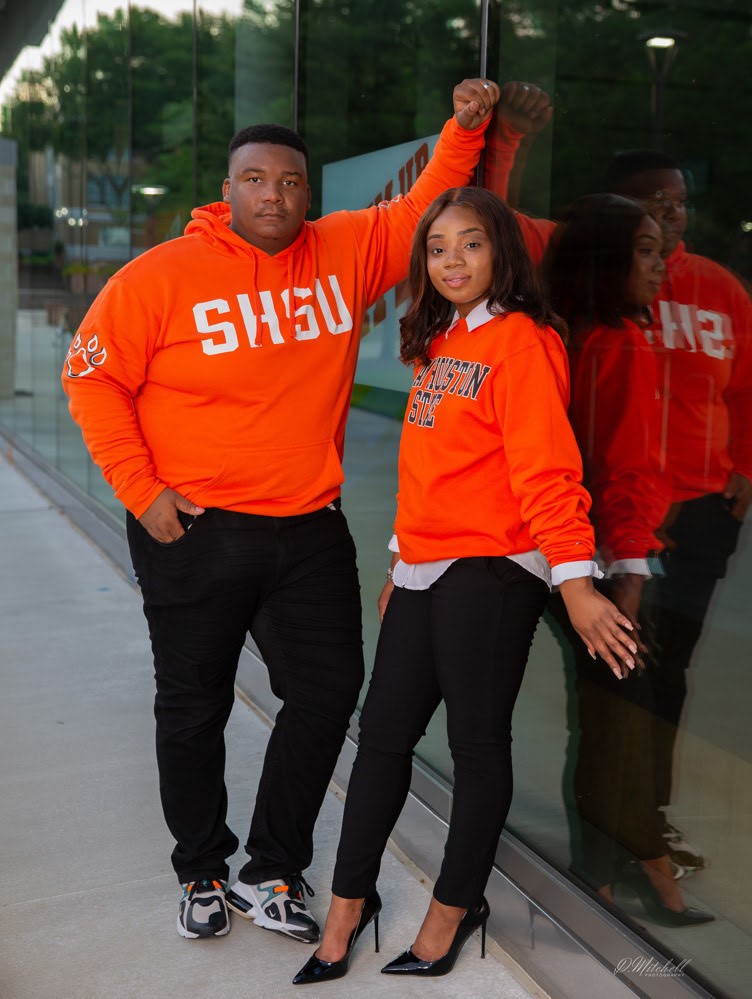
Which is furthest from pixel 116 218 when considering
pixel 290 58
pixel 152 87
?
pixel 290 58

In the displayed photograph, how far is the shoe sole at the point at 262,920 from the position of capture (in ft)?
8.41

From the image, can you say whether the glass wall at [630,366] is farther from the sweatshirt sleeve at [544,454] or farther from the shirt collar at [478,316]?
the shirt collar at [478,316]

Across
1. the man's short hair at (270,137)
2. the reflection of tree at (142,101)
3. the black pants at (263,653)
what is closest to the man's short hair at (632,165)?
the man's short hair at (270,137)

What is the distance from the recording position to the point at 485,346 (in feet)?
7.08

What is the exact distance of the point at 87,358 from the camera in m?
2.43

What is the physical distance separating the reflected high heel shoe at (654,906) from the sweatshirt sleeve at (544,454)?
0.77m

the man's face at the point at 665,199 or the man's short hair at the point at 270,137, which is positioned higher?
the man's short hair at the point at 270,137

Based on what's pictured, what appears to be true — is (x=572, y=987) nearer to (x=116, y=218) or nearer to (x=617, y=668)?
(x=617, y=668)

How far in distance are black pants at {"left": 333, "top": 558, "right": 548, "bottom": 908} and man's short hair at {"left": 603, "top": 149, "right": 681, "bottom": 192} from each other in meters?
0.80

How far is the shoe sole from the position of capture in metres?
2.56

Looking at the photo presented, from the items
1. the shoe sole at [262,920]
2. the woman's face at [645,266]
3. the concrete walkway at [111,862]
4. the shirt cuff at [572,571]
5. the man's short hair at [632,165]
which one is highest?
the man's short hair at [632,165]

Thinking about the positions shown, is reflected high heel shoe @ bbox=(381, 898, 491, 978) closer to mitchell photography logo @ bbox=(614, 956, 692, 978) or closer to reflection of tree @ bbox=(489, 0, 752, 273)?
mitchell photography logo @ bbox=(614, 956, 692, 978)

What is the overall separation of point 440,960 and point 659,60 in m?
1.92

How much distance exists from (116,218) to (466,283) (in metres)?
5.37
